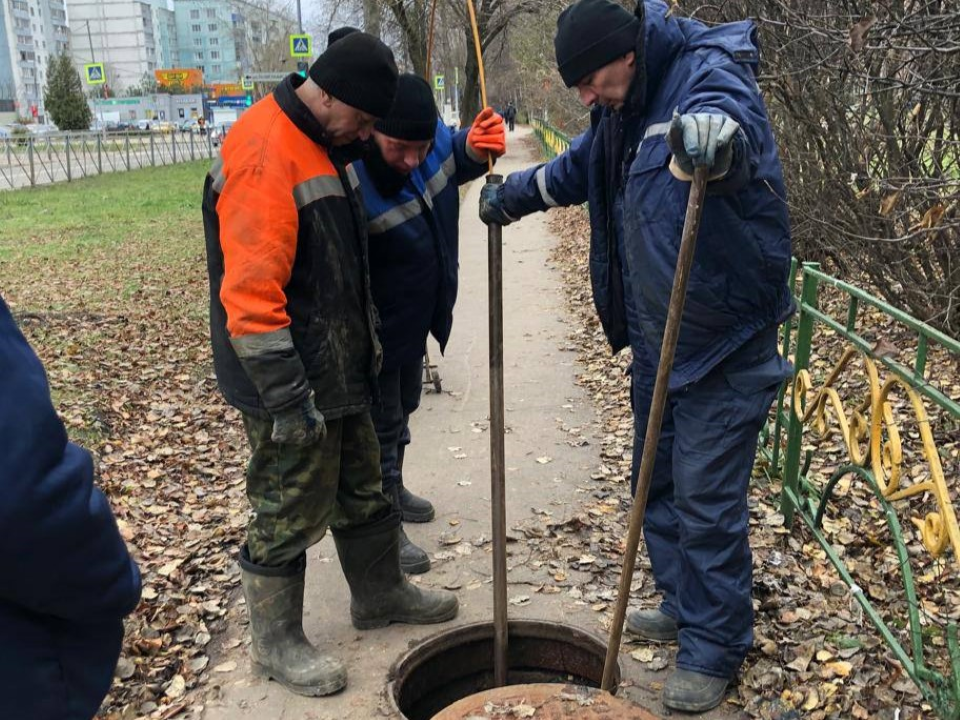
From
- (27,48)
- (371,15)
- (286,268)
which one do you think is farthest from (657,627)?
(27,48)

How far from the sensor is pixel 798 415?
409cm

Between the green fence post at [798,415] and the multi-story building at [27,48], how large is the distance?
9347 centimetres

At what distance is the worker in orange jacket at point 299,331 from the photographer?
9.01 feet

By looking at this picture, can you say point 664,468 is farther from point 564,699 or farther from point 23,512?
point 23,512

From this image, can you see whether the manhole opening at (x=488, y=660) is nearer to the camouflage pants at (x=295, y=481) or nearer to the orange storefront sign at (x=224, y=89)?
the camouflage pants at (x=295, y=481)

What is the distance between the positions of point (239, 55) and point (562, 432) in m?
74.1

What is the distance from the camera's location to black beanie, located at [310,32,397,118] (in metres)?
2.78

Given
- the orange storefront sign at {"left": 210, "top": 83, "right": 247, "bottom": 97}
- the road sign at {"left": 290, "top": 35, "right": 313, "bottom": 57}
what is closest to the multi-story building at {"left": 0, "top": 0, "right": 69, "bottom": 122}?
the orange storefront sign at {"left": 210, "top": 83, "right": 247, "bottom": 97}

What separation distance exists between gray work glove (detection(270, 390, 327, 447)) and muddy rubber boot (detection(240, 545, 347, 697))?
568 millimetres

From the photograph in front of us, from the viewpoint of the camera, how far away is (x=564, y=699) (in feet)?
9.52

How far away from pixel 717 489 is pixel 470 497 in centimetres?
218

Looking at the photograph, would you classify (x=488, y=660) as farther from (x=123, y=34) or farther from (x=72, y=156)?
(x=123, y=34)

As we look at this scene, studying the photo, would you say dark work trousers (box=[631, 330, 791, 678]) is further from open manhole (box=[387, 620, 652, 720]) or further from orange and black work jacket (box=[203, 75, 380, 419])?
orange and black work jacket (box=[203, 75, 380, 419])

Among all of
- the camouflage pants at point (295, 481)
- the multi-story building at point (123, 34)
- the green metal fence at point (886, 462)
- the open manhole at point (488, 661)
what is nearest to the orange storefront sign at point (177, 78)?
the multi-story building at point (123, 34)
